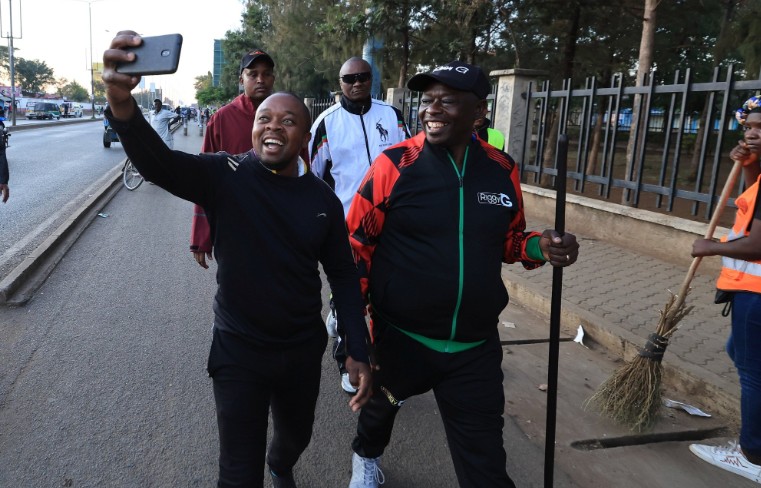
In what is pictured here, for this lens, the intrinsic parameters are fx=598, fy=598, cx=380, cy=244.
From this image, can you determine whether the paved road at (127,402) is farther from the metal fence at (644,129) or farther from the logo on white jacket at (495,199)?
the metal fence at (644,129)

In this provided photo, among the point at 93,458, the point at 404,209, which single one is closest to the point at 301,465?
the point at 93,458

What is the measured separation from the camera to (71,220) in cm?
846

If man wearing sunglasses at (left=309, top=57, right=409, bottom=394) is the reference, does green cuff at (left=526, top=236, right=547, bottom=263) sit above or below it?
below

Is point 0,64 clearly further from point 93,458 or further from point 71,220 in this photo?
point 93,458

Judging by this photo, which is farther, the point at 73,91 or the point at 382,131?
the point at 73,91

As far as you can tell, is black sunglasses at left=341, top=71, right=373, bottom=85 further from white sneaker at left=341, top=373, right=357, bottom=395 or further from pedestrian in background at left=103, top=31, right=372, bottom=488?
white sneaker at left=341, top=373, right=357, bottom=395

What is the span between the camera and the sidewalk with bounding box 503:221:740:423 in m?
3.93

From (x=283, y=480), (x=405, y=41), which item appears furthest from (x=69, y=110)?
(x=283, y=480)

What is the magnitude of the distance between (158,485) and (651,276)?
5256mm

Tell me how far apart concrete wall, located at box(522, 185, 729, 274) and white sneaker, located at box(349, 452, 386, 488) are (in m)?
4.50

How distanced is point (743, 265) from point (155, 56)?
2688 mm

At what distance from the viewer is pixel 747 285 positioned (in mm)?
2801

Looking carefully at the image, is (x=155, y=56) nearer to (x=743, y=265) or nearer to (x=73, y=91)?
(x=743, y=265)

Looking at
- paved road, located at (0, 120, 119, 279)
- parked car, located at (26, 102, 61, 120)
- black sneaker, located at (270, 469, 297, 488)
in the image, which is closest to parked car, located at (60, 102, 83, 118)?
parked car, located at (26, 102, 61, 120)
